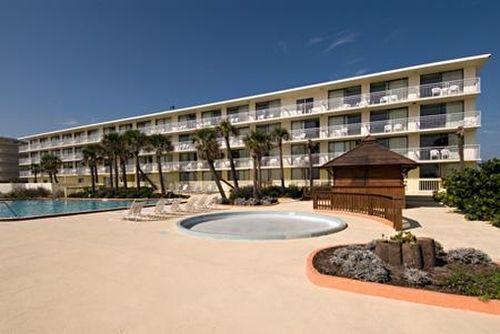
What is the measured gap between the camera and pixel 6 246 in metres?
9.05

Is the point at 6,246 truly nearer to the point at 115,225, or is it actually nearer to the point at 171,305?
the point at 115,225

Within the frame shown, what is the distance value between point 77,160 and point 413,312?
5606 centimetres

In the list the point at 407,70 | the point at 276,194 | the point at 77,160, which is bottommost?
the point at 276,194

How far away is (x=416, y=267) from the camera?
18.9 ft

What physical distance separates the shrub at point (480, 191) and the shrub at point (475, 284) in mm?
8551

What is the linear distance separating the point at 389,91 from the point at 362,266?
2556 centimetres

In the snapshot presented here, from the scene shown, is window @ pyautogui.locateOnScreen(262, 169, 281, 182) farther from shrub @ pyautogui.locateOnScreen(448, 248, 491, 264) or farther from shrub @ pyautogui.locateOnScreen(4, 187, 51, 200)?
shrub @ pyautogui.locateOnScreen(4, 187, 51, 200)

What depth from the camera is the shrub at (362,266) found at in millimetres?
5180

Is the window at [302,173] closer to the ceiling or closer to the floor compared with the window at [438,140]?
closer to the floor

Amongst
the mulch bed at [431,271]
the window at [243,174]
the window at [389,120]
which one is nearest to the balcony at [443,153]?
→ the window at [389,120]

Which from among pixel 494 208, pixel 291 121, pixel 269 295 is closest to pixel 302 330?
pixel 269 295

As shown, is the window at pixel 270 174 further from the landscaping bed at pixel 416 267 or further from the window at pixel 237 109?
the landscaping bed at pixel 416 267

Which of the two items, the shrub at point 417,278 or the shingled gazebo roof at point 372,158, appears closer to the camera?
the shrub at point 417,278

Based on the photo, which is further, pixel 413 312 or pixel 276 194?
pixel 276 194
